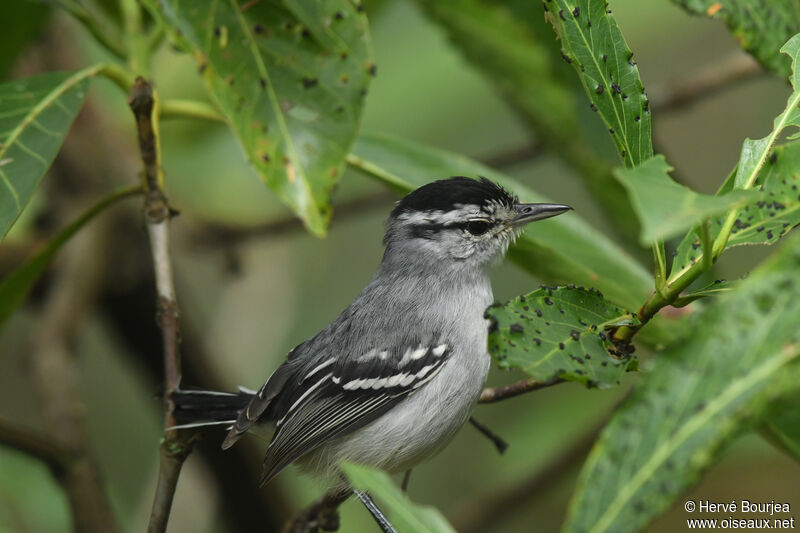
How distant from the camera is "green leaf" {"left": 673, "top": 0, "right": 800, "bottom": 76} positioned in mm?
1835

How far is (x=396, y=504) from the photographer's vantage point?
1040 mm

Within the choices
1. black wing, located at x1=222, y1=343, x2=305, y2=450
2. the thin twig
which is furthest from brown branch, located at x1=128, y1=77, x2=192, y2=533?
the thin twig

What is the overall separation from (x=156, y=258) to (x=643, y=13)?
2670mm

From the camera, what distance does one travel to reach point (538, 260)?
2141mm

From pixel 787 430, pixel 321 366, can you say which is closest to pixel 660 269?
pixel 787 430

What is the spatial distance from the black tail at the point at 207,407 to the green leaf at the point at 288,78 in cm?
62

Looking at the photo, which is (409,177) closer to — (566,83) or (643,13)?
(566,83)

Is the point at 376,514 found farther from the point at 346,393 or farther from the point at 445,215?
the point at 445,215

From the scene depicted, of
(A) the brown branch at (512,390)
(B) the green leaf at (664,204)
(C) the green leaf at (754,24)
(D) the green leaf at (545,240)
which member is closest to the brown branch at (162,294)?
(D) the green leaf at (545,240)

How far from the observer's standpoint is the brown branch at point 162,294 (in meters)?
1.70

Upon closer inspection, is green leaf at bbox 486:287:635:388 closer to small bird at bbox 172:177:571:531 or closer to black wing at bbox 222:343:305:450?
small bird at bbox 172:177:571:531

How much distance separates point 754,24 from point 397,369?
4.28 ft

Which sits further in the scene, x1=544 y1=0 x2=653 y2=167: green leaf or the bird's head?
the bird's head

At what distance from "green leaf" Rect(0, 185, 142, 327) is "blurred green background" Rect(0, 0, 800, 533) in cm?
68
